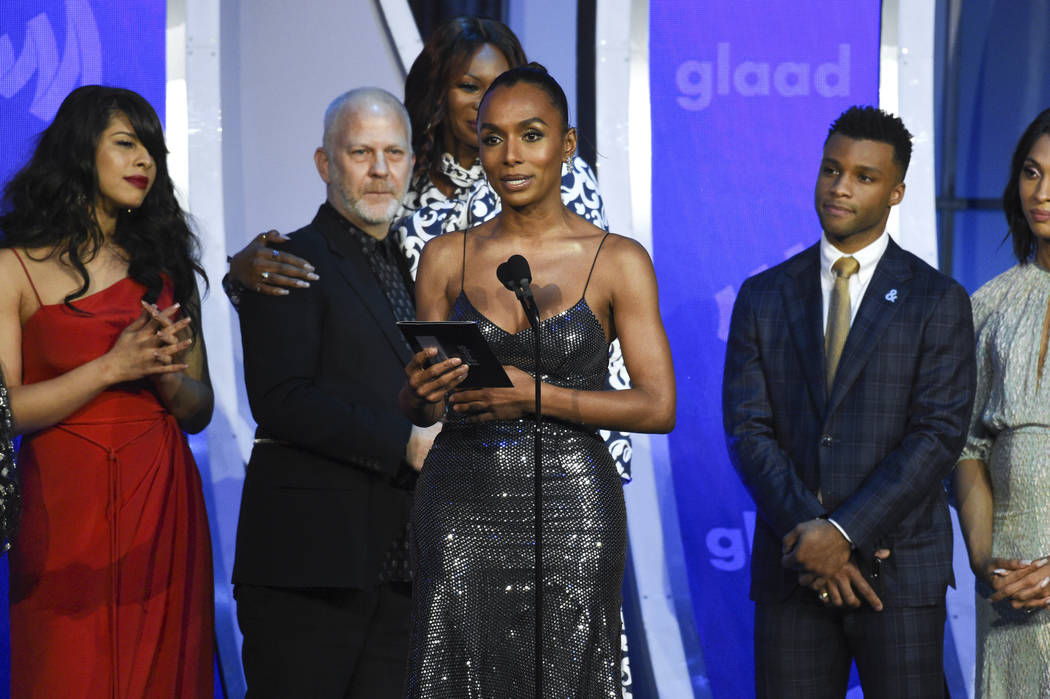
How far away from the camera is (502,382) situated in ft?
8.12

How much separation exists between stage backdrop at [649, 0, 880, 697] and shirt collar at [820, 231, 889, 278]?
146cm

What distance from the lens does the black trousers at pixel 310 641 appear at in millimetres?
3455

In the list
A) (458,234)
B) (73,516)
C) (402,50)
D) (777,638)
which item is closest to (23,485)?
(73,516)

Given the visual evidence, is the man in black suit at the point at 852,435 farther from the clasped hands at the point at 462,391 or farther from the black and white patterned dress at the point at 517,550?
the clasped hands at the point at 462,391

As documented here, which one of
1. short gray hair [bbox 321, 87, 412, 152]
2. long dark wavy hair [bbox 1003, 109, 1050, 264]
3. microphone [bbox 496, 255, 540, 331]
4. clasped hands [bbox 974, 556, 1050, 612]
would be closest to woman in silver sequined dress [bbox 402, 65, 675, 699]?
microphone [bbox 496, 255, 540, 331]

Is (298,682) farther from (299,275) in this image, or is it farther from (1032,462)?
(1032,462)

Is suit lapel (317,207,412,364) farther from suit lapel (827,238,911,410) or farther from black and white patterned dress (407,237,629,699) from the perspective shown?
suit lapel (827,238,911,410)

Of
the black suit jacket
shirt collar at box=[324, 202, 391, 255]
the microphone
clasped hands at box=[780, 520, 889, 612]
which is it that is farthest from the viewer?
shirt collar at box=[324, 202, 391, 255]

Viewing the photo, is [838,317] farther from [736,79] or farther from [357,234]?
[736,79]

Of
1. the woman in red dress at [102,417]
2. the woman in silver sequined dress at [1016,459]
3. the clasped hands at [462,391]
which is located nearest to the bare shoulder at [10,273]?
the woman in red dress at [102,417]

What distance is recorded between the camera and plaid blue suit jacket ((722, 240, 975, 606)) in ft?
11.1

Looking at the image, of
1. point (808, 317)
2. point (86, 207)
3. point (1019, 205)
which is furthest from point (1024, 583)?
point (86, 207)

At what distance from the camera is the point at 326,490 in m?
3.49

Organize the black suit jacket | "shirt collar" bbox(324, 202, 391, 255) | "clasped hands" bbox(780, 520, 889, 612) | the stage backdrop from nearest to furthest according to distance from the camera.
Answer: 1. "clasped hands" bbox(780, 520, 889, 612)
2. the black suit jacket
3. "shirt collar" bbox(324, 202, 391, 255)
4. the stage backdrop
